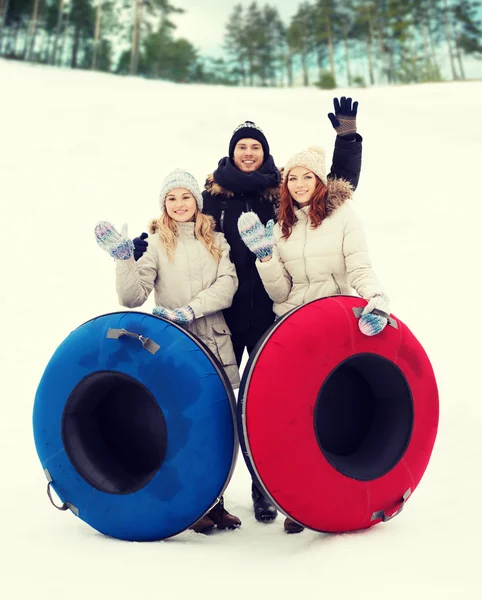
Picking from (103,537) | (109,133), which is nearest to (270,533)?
(103,537)

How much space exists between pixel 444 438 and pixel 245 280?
1687mm

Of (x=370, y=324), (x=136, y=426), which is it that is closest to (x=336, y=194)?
(x=370, y=324)

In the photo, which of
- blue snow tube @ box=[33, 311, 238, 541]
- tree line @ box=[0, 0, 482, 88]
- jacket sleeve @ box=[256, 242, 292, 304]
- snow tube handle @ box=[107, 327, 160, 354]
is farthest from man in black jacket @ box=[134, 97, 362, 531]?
tree line @ box=[0, 0, 482, 88]

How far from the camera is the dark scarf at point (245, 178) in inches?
112

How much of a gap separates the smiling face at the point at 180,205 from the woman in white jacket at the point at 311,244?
1.26ft

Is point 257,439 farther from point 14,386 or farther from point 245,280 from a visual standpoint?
point 14,386

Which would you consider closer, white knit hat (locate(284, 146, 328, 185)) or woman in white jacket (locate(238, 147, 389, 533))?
woman in white jacket (locate(238, 147, 389, 533))

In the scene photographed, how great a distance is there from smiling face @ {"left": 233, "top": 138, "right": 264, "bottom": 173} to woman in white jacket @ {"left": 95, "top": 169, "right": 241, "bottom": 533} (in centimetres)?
32

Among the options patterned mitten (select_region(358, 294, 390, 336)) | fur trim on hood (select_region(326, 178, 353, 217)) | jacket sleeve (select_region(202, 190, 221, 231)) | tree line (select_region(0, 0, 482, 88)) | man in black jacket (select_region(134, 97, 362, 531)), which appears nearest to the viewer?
patterned mitten (select_region(358, 294, 390, 336))

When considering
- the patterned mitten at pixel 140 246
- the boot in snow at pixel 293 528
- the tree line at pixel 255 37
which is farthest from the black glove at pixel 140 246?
the tree line at pixel 255 37

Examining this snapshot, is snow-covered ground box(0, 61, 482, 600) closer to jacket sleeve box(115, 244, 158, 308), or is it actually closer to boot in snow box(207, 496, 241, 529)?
boot in snow box(207, 496, 241, 529)

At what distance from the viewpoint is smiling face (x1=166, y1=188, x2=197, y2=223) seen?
2.71 metres

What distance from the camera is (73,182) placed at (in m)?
8.66

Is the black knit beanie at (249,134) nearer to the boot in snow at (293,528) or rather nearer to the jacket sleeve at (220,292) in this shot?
the jacket sleeve at (220,292)
